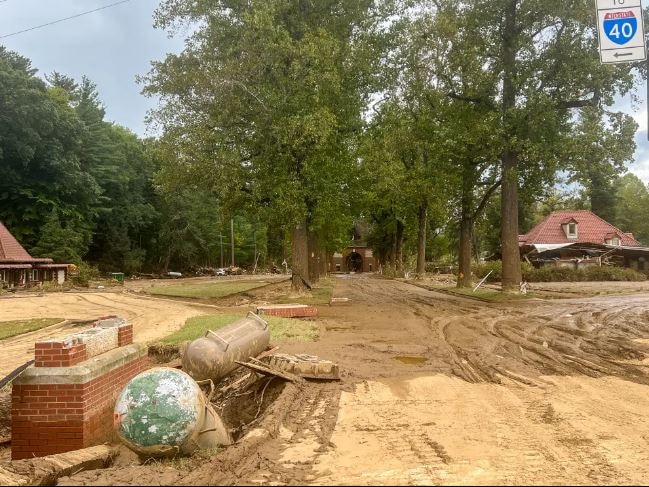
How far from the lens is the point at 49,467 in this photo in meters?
6.25

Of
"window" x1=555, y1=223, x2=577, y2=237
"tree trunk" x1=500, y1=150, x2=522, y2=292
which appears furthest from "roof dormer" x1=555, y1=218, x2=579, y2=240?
"tree trunk" x1=500, y1=150, x2=522, y2=292

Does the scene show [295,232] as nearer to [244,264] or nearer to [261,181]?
[261,181]

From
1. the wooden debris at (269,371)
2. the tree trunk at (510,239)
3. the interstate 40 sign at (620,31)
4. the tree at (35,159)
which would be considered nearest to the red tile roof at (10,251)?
the tree at (35,159)

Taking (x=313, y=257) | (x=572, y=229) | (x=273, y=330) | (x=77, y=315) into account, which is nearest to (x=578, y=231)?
(x=572, y=229)

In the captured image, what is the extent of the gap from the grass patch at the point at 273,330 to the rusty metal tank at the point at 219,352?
3.14 metres

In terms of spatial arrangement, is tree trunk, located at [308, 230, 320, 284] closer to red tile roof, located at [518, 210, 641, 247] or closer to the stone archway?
red tile roof, located at [518, 210, 641, 247]

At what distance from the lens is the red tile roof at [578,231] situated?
5800 centimetres

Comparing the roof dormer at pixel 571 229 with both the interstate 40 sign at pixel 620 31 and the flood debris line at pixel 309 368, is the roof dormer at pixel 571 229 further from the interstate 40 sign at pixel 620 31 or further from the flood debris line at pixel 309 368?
the interstate 40 sign at pixel 620 31

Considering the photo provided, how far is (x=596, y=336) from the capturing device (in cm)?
1482

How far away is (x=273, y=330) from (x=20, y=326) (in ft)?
28.1

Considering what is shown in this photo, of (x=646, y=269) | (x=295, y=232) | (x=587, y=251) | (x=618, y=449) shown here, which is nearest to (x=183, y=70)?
(x=295, y=232)

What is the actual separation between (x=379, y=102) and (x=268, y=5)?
9367 mm

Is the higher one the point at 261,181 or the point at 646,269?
the point at 261,181

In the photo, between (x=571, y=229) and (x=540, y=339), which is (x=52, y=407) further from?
(x=571, y=229)
